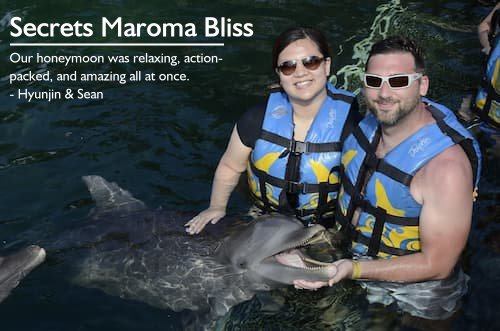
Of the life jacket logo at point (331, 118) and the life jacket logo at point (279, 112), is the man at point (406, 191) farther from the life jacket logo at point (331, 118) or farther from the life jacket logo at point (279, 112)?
the life jacket logo at point (279, 112)

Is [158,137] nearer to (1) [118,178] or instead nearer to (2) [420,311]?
(1) [118,178]

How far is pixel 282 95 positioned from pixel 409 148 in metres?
1.71

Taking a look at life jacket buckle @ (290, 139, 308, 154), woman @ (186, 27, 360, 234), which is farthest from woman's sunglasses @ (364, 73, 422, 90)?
life jacket buckle @ (290, 139, 308, 154)

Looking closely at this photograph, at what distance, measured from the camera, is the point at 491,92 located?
845 cm

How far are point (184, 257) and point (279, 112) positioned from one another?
5.81 feet

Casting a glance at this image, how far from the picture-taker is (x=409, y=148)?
554 centimetres

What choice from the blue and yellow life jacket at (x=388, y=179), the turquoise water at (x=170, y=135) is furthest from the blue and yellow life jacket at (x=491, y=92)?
the blue and yellow life jacket at (x=388, y=179)

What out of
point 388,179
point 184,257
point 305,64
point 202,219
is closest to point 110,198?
point 202,219

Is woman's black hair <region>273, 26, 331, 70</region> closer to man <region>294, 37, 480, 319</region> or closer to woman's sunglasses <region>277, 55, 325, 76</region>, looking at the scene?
woman's sunglasses <region>277, 55, 325, 76</region>

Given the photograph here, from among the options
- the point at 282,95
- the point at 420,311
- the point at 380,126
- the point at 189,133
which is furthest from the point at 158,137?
the point at 420,311

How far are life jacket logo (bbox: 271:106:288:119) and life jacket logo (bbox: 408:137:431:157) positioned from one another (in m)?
1.58

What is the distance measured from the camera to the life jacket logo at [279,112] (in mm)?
6656

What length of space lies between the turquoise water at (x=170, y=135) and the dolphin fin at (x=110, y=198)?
437 millimetres

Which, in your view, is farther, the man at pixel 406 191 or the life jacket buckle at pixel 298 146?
the life jacket buckle at pixel 298 146
